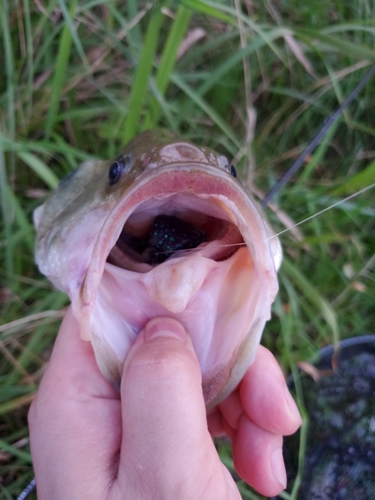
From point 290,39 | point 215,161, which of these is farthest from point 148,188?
point 290,39

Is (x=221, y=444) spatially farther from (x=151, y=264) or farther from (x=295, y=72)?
(x=295, y=72)

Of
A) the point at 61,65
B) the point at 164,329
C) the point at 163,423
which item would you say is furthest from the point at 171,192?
the point at 61,65

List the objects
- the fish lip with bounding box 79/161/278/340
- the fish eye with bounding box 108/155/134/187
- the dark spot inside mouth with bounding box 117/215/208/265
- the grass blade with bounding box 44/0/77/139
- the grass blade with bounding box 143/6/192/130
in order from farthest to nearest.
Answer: the grass blade with bounding box 44/0/77/139 → the grass blade with bounding box 143/6/192/130 → the dark spot inside mouth with bounding box 117/215/208/265 → the fish eye with bounding box 108/155/134/187 → the fish lip with bounding box 79/161/278/340

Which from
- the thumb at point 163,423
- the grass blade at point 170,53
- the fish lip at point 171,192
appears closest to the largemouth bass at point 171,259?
the fish lip at point 171,192

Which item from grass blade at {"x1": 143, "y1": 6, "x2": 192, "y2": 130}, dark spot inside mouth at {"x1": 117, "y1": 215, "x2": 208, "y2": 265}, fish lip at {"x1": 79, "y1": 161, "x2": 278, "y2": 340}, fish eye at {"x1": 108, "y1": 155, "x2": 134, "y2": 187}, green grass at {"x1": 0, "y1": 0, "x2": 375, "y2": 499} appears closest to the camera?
fish lip at {"x1": 79, "y1": 161, "x2": 278, "y2": 340}

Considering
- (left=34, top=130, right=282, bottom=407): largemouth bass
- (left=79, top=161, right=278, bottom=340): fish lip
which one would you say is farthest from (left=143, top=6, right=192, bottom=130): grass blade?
(left=79, top=161, right=278, bottom=340): fish lip

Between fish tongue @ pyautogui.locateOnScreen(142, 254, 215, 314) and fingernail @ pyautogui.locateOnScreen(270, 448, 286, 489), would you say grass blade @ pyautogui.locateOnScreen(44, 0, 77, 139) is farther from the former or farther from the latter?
fingernail @ pyautogui.locateOnScreen(270, 448, 286, 489)

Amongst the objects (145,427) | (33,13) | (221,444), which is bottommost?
(221,444)
